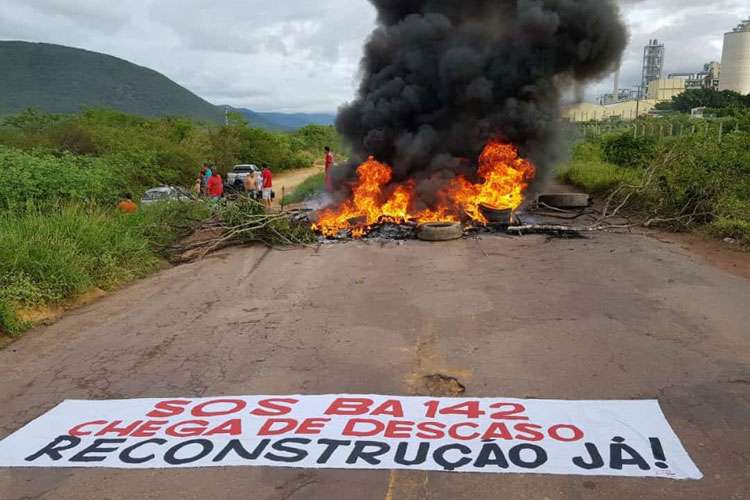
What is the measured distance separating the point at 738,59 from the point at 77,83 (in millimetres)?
120311

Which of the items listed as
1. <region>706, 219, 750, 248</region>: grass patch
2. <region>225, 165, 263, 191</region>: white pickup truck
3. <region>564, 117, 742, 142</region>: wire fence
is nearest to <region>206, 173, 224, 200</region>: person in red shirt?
<region>225, 165, 263, 191</region>: white pickup truck

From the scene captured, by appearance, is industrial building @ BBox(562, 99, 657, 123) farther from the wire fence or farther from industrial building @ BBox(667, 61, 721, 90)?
the wire fence

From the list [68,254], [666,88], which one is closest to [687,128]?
[68,254]

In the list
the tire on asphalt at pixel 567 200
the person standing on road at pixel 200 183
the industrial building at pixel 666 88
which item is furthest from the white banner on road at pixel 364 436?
the industrial building at pixel 666 88

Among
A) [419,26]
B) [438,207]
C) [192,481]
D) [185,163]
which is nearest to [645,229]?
[438,207]

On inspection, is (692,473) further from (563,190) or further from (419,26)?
(563,190)

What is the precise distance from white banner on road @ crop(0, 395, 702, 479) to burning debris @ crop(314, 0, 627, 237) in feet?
27.6

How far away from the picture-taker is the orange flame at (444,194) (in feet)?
43.0

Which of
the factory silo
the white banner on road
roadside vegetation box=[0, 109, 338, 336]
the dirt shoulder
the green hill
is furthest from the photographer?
the green hill

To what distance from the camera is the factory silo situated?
67500 mm

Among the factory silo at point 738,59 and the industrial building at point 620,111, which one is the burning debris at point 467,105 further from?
the factory silo at point 738,59

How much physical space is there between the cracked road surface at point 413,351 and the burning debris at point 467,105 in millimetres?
4765

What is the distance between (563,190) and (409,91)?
7968mm

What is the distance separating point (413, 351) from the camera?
536 centimetres
